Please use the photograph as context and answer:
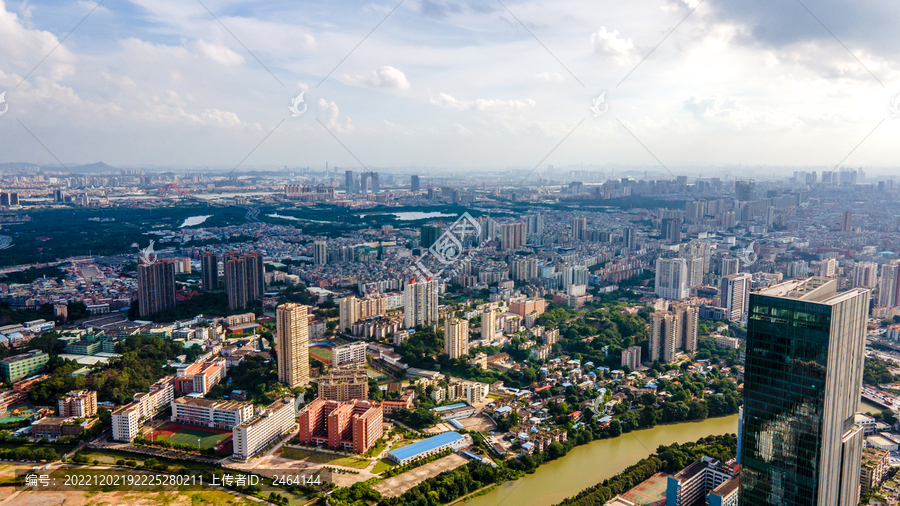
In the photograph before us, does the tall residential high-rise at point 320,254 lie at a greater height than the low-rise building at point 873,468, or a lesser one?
greater

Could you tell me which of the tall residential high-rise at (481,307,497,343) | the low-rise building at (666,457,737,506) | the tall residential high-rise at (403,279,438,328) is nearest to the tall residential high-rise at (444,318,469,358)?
the tall residential high-rise at (481,307,497,343)

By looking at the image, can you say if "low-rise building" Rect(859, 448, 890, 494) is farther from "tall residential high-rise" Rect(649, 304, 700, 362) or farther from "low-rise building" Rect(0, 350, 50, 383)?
"low-rise building" Rect(0, 350, 50, 383)

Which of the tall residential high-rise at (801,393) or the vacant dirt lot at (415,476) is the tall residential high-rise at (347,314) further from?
the tall residential high-rise at (801,393)

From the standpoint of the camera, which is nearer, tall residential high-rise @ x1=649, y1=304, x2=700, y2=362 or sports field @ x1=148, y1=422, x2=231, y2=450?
sports field @ x1=148, y1=422, x2=231, y2=450

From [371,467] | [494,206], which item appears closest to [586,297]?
[371,467]

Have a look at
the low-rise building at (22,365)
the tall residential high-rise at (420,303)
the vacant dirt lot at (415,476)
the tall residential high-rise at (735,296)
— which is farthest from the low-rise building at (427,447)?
the tall residential high-rise at (735,296)

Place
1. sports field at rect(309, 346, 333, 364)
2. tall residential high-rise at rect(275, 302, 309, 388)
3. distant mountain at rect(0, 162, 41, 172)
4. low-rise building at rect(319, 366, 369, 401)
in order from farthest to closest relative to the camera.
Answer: distant mountain at rect(0, 162, 41, 172)
sports field at rect(309, 346, 333, 364)
tall residential high-rise at rect(275, 302, 309, 388)
low-rise building at rect(319, 366, 369, 401)

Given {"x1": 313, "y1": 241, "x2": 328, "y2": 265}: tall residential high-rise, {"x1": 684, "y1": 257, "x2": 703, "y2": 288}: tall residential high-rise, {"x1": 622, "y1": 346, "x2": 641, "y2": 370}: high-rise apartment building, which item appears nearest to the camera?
{"x1": 622, "y1": 346, "x2": 641, "y2": 370}: high-rise apartment building

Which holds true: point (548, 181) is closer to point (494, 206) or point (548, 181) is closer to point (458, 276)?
point (494, 206)
